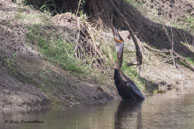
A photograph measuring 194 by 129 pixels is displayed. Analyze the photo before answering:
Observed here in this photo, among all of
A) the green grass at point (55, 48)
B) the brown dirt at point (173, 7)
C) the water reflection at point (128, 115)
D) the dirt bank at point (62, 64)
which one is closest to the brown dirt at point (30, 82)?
the dirt bank at point (62, 64)

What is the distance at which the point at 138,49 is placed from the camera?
17.9 meters

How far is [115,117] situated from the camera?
39.7 feet

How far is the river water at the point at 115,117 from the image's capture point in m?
10.8

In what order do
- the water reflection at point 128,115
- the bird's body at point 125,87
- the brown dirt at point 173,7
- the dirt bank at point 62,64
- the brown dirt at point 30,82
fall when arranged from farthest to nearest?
the brown dirt at point 173,7 → the bird's body at point 125,87 → the dirt bank at point 62,64 → the brown dirt at point 30,82 → the water reflection at point 128,115

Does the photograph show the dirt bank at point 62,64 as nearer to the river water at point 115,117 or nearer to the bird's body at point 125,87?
the bird's body at point 125,87

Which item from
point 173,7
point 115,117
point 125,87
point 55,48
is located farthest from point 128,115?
point 173,7

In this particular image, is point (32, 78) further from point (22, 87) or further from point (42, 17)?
point (42, 17)

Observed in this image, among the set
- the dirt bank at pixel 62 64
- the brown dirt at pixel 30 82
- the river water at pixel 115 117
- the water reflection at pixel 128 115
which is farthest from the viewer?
the dirt bank at pixel 62 64

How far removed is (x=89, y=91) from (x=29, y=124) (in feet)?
13.8

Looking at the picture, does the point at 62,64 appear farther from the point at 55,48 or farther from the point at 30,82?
the point at 30,82

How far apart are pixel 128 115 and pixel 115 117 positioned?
1.59 ft

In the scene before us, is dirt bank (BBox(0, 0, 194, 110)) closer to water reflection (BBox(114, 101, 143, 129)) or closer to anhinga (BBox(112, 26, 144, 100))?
anhinga (BBox(112, 26, 144, 100))

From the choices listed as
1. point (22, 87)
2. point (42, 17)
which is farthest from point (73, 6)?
point (22, 87)

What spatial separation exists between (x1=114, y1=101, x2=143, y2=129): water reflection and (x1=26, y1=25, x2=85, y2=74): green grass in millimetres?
1938
